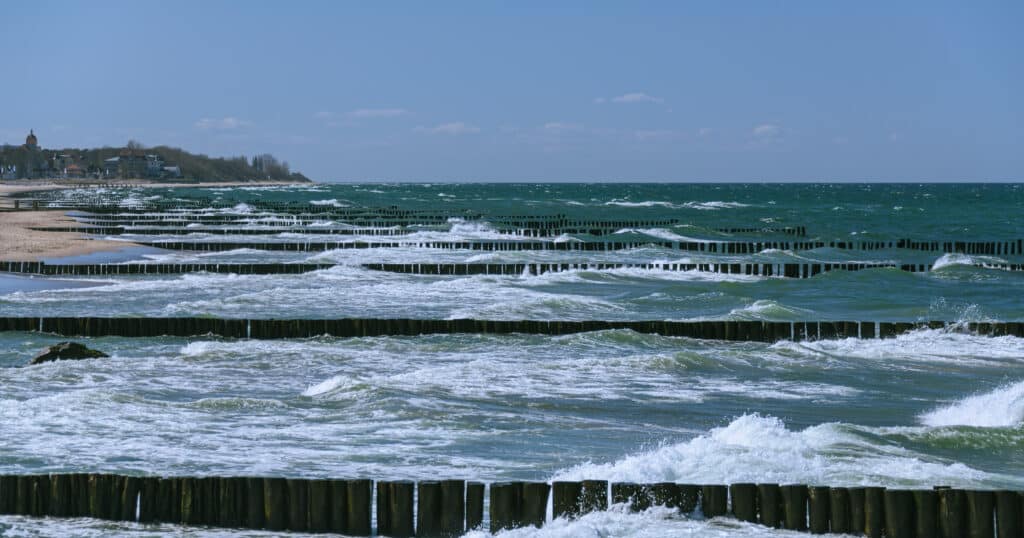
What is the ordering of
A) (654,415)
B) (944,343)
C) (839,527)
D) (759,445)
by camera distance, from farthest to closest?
1. (944,343)
2. (654,415)
3. (759,445)
4. (839,527)

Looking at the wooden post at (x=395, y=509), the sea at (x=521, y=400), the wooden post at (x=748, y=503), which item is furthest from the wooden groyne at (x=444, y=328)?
the wooden post at (x=748, y=503)

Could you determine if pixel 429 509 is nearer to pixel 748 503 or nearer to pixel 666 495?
pixel 666 495

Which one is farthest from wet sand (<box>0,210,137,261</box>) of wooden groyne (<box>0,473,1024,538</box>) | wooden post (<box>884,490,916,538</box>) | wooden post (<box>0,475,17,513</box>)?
wooden post (<box>884,490,916,538</box>)

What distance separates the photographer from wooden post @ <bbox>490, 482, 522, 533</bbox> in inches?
356

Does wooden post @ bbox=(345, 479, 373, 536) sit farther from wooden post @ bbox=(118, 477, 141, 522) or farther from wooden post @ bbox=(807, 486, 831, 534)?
wooden post @ bbox=(807, 486, 831, 534)

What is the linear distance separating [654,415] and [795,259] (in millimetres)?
33238

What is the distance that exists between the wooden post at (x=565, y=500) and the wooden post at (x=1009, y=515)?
3.10m

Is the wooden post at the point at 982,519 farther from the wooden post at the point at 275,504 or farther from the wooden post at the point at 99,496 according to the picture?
the wooden post at the point at 99,496

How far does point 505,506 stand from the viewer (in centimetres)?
904

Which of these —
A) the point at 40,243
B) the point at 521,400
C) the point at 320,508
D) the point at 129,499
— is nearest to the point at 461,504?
the point at 320,508

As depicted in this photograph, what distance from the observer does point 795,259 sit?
4600 cm

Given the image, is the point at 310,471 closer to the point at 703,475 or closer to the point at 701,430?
the point at 703,475

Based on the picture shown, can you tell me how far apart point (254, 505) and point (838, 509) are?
449 cm

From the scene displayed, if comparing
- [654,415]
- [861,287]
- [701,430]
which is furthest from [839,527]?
[861,287]
